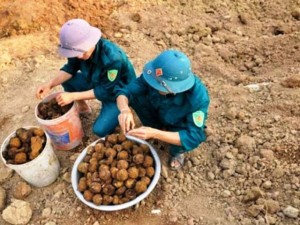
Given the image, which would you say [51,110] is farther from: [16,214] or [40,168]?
[16,214]

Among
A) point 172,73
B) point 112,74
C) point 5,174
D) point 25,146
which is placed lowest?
point 5,174

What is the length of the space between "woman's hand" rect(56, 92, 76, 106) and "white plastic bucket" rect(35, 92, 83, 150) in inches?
2.9

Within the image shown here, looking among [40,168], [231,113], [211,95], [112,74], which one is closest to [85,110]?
[112,74]

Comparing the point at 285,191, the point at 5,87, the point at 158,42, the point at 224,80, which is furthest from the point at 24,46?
the point at 285,191

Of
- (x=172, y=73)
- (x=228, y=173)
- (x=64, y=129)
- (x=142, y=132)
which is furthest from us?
(x=64, y=129)

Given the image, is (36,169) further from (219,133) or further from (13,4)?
(13,4)

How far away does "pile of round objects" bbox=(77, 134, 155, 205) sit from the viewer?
226cm

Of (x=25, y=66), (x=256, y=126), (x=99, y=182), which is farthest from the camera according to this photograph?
(x=25, y=66)

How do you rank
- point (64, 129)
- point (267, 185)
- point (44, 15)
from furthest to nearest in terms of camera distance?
point (44, 15)
point (64, 129)
point (267, 185)

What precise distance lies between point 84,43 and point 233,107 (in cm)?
115

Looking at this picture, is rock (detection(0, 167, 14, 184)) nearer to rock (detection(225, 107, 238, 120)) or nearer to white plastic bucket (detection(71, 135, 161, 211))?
white plastic bucket (detection(71, 135, 161, 211))

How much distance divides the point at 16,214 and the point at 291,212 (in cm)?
158

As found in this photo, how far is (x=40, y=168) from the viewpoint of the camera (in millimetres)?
2473

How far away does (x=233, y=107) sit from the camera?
2883mm
